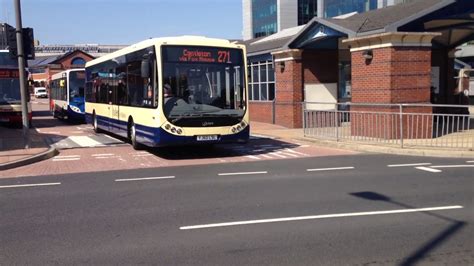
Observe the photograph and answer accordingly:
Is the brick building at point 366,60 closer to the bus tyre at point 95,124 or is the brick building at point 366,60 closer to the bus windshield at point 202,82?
the bus windshield at point 202,82

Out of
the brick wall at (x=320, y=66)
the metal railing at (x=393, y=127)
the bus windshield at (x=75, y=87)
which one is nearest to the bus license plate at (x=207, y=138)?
the metal railing at (x=393, y=127)

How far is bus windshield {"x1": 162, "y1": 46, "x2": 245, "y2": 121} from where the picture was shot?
13125 mm

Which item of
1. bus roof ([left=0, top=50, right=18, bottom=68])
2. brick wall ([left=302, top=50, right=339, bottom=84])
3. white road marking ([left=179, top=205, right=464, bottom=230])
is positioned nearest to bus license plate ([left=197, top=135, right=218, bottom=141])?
white road marking ([left=179, top=205, right=464, bottom=230])

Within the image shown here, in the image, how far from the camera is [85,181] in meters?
10.5

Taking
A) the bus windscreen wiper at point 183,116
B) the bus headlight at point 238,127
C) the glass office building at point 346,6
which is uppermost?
the glass office building at point 346,6

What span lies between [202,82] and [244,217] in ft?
22.5

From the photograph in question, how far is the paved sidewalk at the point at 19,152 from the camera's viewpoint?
13.1 metres

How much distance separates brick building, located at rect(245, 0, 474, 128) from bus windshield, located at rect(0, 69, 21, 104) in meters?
11.3

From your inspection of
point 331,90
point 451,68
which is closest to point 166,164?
point 331,90

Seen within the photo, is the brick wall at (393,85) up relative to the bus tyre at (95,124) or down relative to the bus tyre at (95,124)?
up

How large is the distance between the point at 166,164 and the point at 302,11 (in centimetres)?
7870

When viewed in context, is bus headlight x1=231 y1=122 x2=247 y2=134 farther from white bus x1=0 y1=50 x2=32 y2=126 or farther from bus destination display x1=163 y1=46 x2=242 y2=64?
white bus x1=0 y1=50 x2=32 y2=126

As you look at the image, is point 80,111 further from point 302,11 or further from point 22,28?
point 302,11

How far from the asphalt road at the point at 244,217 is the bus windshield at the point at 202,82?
2370 mm
